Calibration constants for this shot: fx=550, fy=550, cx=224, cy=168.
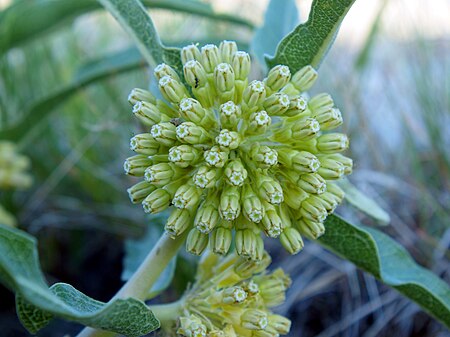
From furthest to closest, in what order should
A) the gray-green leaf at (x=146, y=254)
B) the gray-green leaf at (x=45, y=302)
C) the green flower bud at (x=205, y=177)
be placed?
1. the gray-green leaf at (x=146, y=254)
2. the green flower bud at (x=205, y=177)
3. the gray-green leaf at (x=45, y=302)

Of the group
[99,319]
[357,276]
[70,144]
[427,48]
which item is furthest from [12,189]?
[427,48]

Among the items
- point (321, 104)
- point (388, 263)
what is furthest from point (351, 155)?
point (321, 104)

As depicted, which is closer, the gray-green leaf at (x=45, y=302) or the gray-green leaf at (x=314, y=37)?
the gray-green leaf at (x=45, y=302)

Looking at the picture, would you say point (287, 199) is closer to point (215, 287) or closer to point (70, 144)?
point (215, 287)

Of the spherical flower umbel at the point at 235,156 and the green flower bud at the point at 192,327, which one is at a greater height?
the spherical flower umbel at the point at 235,156

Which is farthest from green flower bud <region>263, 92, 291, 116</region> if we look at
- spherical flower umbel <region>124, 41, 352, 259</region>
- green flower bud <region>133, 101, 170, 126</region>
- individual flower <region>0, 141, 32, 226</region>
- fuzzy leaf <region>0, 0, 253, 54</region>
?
individual flower <region>0, 141, 32, 226</region>

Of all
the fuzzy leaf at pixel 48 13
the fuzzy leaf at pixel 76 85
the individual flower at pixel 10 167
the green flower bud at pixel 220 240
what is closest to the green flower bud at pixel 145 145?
the green flower bud at pixel 220 240

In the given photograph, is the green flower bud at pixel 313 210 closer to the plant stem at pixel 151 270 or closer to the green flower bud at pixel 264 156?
the green flower bud at pixel 264 156
